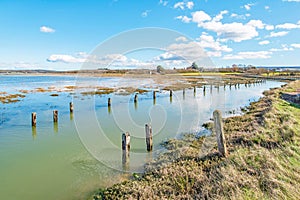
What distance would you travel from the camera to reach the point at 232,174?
5590 millimetres

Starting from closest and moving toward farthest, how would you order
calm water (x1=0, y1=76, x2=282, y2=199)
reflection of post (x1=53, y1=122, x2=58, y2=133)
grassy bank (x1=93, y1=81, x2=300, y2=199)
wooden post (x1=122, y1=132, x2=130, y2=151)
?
grassy bank (x1=93, y1=81, x2=300, y2=199)
calm water (x1=0, y1=76, x2=282, y2=199)
wooden post (x1=122, y1=132, x2=130, y2=151)
reflection of post (x1=53, y1=122, x2=58, y2=133)

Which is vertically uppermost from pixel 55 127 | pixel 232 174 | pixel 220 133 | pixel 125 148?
pixel 220 133

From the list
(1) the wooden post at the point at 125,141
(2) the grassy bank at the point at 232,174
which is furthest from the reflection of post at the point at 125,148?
(2) the grassy bank at the point at 232,174

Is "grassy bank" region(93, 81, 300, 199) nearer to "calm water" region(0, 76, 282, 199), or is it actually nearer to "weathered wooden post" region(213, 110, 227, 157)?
"weathered wooden post" region(213, 110, 227, 157)

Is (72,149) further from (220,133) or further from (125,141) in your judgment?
(220,133)

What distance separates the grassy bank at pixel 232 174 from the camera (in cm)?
497

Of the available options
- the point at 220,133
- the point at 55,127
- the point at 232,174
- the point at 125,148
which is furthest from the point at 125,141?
the point at 55,127

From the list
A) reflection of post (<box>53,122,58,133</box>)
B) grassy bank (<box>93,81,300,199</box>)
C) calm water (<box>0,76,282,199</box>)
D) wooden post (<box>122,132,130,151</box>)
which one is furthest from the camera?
reflection of post (<box>53,122,58,133</box>)

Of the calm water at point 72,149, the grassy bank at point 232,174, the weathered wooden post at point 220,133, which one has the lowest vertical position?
the calm water at point 72,149

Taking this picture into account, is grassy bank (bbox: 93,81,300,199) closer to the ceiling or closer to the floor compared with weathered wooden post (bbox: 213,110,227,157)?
closer to the floor

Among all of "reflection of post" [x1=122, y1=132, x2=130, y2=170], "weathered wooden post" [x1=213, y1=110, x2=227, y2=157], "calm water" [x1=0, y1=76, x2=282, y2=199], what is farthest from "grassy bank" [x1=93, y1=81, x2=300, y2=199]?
"calm water" [x1=0, y1=76, x2=282, y2=199]

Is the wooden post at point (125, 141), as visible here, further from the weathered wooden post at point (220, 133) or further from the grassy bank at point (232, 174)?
the weathered wooden post at point (220, 133)

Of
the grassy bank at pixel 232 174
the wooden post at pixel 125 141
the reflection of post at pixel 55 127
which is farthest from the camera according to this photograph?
the reflection of post at pixel 55 127

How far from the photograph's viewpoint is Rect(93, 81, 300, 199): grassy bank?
196 inches
